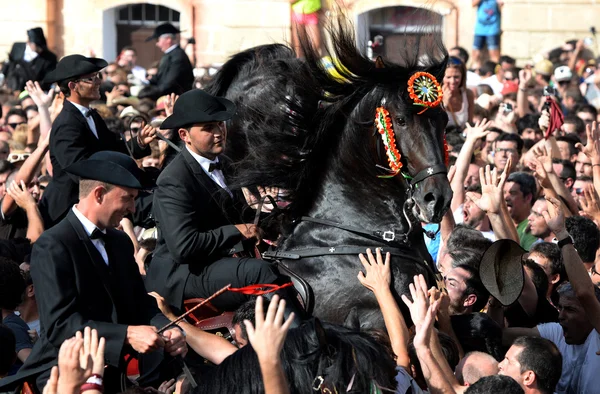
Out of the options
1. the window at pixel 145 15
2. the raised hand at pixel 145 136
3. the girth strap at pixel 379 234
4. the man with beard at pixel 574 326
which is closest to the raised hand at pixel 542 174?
the man with beard at pixel 574 326

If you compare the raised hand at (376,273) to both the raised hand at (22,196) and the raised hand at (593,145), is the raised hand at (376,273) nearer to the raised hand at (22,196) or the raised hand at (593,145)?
the raised hand at (593,145)

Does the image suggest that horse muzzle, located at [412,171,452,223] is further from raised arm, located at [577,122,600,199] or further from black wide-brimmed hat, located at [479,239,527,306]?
raised arm, located at [577,122,600,199]

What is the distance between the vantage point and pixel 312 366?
164 inches

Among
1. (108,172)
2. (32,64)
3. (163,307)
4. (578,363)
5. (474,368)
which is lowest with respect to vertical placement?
(578,363)

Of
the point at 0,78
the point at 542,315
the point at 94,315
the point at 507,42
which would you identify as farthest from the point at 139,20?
the point at 94,315

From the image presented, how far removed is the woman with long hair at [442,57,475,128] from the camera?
11633mm

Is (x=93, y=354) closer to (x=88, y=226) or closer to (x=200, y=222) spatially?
(x=88, y=226)

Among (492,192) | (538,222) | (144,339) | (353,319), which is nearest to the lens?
(144,339)

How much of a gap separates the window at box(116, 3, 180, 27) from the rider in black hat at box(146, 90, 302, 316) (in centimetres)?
1697

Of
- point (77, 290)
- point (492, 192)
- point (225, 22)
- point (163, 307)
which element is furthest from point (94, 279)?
point (225, 22)

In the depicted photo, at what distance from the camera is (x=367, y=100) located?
6.81m

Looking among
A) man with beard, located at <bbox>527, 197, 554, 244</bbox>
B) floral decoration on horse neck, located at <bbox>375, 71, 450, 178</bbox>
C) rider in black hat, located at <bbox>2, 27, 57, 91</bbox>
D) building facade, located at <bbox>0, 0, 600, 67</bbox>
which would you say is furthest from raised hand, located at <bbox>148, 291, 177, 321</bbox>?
building facade, located at <bbox>0, 0, 600, 67</bbox>

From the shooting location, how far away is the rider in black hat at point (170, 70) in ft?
49.7

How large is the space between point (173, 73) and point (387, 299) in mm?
10066
